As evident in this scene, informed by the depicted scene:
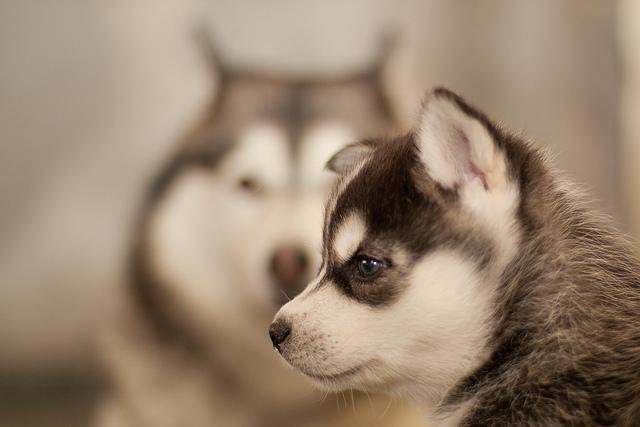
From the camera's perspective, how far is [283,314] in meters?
0.90

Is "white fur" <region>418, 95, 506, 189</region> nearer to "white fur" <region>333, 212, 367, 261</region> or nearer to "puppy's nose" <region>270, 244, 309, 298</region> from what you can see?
"white fur" <region>333, 212, 367, 261</region>

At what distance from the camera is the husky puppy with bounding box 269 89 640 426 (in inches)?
32.1

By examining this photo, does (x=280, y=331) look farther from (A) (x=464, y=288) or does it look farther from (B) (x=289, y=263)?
(B) (x=289, y=263)

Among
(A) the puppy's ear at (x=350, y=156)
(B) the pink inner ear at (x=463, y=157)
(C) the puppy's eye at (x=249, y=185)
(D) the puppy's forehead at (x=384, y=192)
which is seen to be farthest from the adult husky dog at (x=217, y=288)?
(B) the pink inner ear at (x=463, y=157)

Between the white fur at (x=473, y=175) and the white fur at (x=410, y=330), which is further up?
the white fur at (x=473, y=175)

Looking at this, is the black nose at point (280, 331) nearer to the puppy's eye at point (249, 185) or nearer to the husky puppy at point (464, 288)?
the husky puppy at point (464, 288)

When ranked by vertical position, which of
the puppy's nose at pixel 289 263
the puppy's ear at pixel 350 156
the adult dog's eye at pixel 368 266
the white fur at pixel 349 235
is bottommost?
the adult dog's eye at pixel 368 266

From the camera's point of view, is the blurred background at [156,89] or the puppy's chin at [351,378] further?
the blurred background at [156,89]

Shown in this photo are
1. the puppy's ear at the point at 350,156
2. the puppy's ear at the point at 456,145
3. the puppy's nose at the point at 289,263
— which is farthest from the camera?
the puppy's nose at the point at 289,263

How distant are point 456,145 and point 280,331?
334 mm

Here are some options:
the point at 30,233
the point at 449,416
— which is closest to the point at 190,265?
the point at 30,233

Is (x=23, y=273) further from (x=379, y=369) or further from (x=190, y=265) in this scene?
(x=379, y=369)

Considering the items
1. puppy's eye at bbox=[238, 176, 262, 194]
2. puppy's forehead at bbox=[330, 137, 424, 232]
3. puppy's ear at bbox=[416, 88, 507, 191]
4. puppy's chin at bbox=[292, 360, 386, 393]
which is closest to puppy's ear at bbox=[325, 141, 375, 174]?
puppy's forehead at bbox=[330, 137, 424, 232]

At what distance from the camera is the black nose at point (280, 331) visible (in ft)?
2.92
